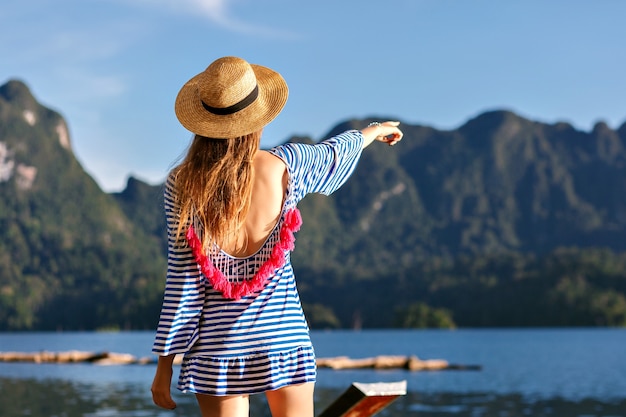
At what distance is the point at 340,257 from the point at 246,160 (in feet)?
459

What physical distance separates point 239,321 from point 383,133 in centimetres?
62

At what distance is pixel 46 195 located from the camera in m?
131

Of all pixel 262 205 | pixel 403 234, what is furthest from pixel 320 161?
pixel 403 234

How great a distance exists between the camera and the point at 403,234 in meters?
153

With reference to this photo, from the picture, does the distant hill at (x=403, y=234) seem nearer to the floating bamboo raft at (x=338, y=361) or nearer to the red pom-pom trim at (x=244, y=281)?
the floating bamboo raft at (x=338, y=361)

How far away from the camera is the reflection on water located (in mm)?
23578

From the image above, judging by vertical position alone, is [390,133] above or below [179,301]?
above

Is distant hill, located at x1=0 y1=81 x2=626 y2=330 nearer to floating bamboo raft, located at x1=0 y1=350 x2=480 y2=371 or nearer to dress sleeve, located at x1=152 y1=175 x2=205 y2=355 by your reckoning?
floating bamboo raft, located at x1=0 y1=350 x2=480 y2=371

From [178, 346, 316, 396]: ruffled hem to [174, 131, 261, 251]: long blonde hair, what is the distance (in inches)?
10.6

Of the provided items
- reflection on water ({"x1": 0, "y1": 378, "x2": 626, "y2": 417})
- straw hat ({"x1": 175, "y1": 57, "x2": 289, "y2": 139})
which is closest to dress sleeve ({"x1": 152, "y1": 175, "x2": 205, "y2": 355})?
straw hat ({"x1": 175, "y1": 57, "x2": 289, "y2": 139})

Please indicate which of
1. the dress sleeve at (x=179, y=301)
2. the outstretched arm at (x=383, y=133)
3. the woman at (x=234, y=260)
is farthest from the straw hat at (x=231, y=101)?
the outstretched arm at (x=383, y=133)

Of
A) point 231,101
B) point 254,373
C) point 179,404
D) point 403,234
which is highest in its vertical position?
point 403,234

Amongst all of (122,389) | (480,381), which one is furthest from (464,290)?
(122,389)

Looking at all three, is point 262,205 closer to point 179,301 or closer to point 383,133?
point 179,301
